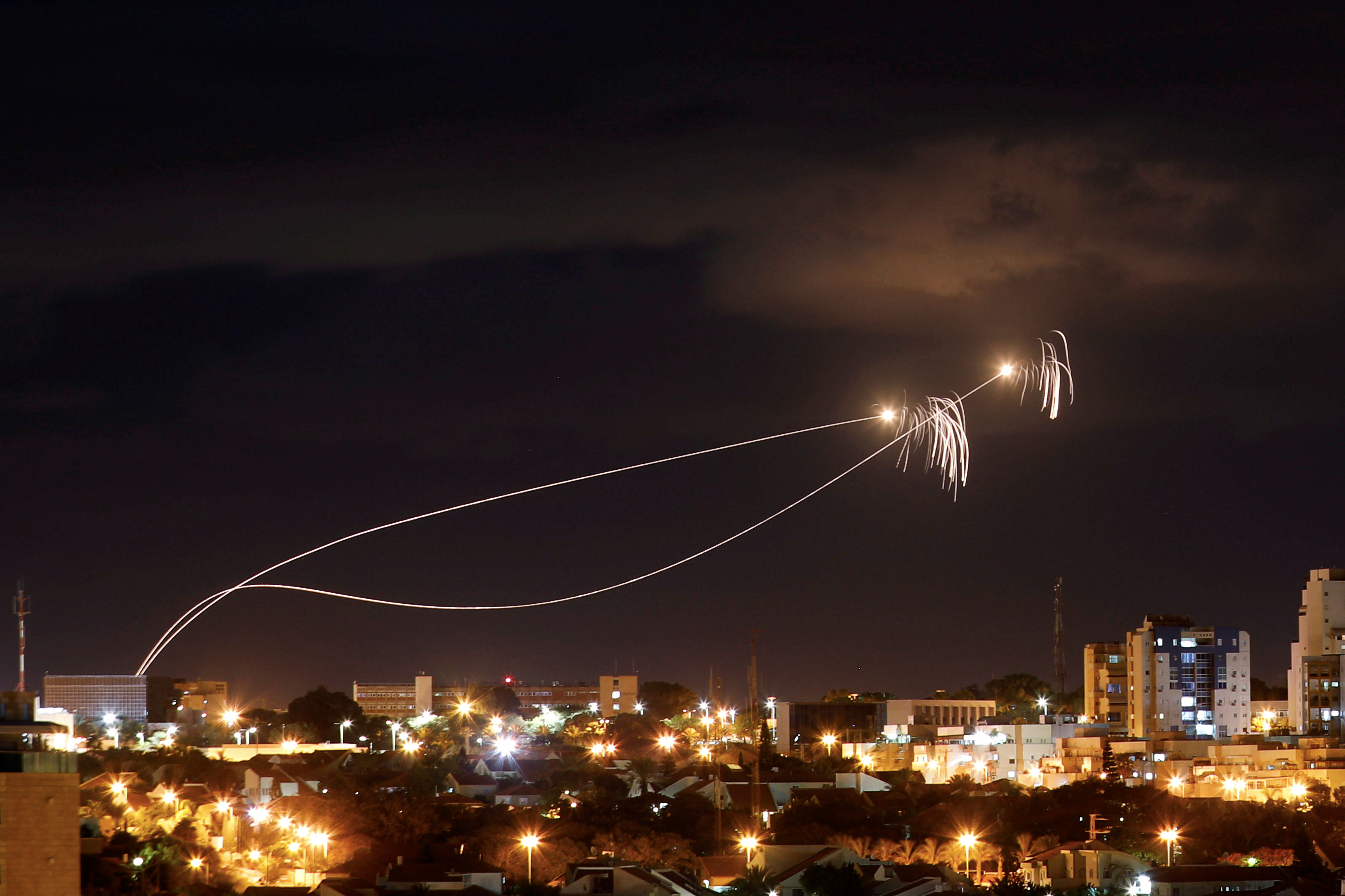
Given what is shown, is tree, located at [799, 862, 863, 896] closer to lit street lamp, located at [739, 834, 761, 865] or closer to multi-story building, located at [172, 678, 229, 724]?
lit street lamp, located at [739, 834, 761, 865]

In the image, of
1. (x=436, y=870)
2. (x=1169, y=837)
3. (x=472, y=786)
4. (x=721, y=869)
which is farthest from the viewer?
(x=472, y=786)

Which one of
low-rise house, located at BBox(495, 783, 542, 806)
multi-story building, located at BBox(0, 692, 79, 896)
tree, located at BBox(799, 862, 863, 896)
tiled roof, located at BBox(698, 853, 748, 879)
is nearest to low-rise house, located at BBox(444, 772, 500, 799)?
low-rise house, located at BBox(495, 783, 542, 806)

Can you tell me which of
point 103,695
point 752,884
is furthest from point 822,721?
point 752,884

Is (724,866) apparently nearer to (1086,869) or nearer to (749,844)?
(749,844)

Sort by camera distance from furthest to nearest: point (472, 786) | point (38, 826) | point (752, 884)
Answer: point (472, 786) → point (752, 884) → point (38, 826)

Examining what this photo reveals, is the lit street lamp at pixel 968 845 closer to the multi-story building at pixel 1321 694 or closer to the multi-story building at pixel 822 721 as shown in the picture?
the multi-story building at pixel 822 721

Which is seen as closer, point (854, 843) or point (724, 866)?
point (724, 866)

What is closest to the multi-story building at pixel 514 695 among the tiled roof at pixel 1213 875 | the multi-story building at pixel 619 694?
the multi-story building at pixel 619 694
